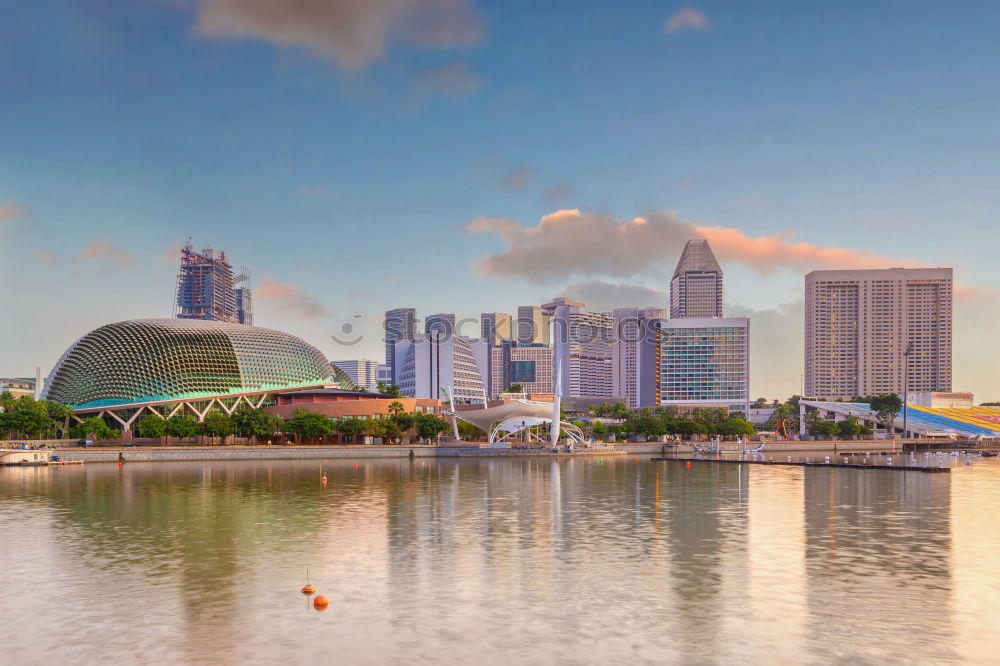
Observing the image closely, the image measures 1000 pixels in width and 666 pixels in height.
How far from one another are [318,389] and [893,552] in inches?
4960

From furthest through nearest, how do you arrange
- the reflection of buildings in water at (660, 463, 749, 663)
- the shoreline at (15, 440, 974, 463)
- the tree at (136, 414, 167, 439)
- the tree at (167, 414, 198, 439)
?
the tree at (167, 414, 198, 439), the tree at (136, 414, 167, 439), the shoreline at (15, 440, 974, 463), the reflection of buildings in water at (660, 463, 749, 663)

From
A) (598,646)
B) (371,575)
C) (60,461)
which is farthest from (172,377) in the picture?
(598,646)

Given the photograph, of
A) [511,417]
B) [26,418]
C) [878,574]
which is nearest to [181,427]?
[26,418]

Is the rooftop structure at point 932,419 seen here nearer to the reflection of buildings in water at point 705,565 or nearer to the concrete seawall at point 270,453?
the concrete seawall at point 270,453

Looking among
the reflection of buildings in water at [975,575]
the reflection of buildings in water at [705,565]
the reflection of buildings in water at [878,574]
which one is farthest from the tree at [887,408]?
the reflection of buildings in water at [878,574]

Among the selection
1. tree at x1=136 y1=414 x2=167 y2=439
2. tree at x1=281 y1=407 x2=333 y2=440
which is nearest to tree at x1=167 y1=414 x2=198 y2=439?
tree at x1=136 y1=414 x2=167 y2=439

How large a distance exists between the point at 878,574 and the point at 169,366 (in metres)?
121

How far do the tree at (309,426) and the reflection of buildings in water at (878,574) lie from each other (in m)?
72.8

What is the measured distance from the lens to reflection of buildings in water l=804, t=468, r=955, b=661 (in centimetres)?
1881

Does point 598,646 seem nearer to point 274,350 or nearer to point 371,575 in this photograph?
point 371,575

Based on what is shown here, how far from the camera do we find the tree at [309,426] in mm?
110875

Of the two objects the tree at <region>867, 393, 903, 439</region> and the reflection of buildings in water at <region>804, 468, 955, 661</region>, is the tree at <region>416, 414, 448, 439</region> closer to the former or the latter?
the reflection of buildings in water at <region>804, 468, 955, 661</region>

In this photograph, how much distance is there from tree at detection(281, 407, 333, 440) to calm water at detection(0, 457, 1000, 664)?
59200 millimetres

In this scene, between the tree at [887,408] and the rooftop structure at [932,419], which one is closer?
the rooftop structure at [932,419]
